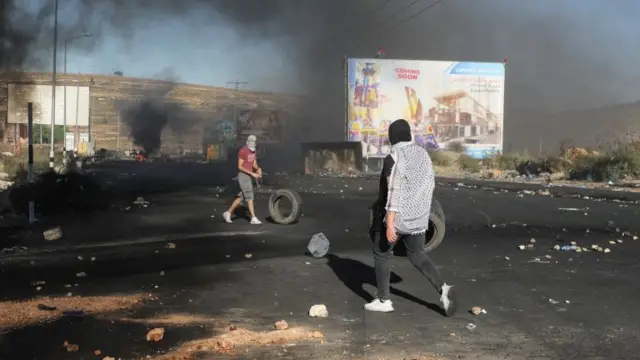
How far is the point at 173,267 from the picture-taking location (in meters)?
6.83

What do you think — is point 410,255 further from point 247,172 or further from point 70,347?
point 247,172

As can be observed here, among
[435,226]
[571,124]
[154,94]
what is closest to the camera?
[435,226]

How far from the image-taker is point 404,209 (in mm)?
4711

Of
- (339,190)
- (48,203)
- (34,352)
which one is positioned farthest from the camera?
(339,190)

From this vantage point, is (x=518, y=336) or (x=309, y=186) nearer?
(x=518, y=336)

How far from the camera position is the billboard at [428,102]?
104ft

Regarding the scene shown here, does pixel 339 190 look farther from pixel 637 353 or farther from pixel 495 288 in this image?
pixel 637 353

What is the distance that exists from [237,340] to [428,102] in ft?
98.0

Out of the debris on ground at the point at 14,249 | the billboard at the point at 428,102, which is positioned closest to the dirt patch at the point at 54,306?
the debris on ground at the point at 14,249

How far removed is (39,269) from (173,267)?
1.39 meters

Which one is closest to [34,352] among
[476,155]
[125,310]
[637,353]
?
[125,310]

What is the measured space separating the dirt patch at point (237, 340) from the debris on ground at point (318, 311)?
360 millimetres

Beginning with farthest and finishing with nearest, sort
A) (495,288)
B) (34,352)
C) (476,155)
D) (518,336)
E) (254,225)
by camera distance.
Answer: (476,155)
(254,225)
(495,288)
(518,336)
(34,352)

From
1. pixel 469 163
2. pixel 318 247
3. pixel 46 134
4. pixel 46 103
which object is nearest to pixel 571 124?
pixel 469 163
